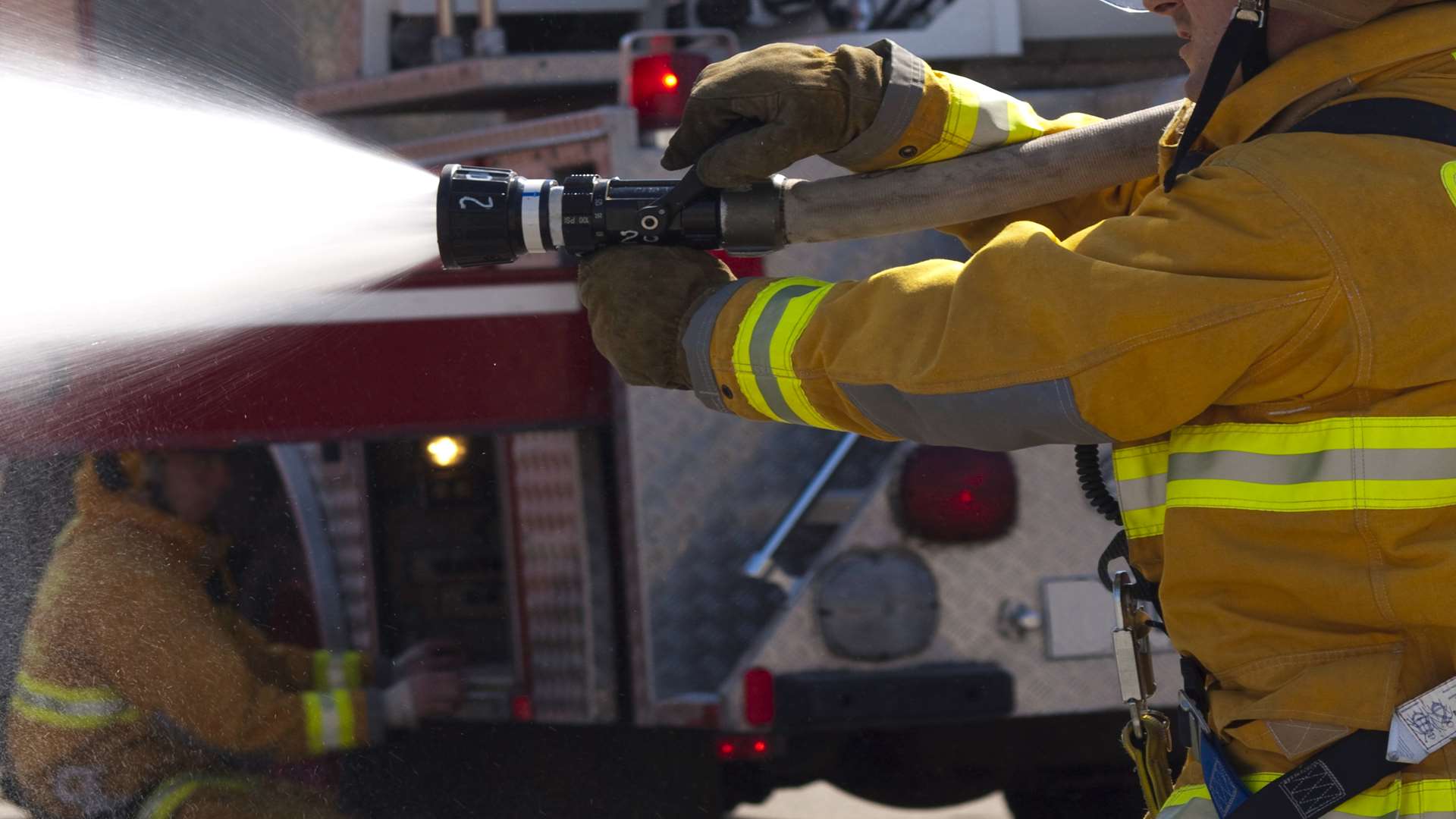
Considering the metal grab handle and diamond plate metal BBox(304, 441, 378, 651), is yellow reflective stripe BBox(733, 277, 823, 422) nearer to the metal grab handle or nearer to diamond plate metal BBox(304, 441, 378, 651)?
the metal grab handle

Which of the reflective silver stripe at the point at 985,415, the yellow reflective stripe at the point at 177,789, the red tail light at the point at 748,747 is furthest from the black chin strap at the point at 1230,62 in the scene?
the yellow reflective stripe at the point at 177,789

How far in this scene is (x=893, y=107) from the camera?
208cm

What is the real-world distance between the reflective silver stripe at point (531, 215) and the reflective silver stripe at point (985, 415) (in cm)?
57

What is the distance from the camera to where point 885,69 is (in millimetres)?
2092

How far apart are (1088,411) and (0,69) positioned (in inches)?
104

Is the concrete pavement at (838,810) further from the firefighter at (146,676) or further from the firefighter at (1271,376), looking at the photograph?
the firefighter at (1271,376)

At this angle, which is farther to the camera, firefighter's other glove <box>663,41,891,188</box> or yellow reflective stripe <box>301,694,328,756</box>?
yellow reflective stripe <box>301,694,328,756</box>

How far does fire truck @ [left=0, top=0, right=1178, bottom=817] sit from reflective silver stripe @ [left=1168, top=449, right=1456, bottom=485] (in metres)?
1.76


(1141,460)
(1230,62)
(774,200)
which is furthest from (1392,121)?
(774,200)

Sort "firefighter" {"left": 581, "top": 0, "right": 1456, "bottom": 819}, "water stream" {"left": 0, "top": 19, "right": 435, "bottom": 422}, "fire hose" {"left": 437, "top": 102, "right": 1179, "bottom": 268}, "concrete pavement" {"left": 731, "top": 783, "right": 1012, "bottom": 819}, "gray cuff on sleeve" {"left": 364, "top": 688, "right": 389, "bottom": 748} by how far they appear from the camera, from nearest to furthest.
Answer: "firefighter" {"left": 581, "top": 0, "right": 1456, "bottom": 819} < "fire hose" {"left": 437, "top": 102, "right": 1179, "bottom": 268} < "water stream" {"left": 0, "top": 19, "right": 435, "bottom": 422} < "gray cuff on sleeve" {"left": 364, "top": 688, "right": 389, "bottom": 748} < "concrete pavement" {"left": 731, "top": 783, "right": 1012, "bottom": 819}

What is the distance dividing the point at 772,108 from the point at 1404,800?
1.11 m

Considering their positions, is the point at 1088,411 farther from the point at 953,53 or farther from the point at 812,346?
the point at 953,53

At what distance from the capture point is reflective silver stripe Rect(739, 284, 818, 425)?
5.85 feet

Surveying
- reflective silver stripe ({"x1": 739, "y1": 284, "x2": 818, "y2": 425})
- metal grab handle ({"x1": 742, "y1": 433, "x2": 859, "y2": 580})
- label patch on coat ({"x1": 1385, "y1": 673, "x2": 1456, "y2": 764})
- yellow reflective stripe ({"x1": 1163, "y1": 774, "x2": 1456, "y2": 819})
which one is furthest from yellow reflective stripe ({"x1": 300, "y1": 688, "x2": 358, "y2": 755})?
label patch on coat ({"x1": 1385, "y1": 673, "x2": 1456, "y2": 764})
